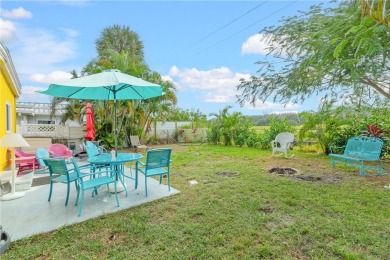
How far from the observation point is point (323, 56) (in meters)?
4.25

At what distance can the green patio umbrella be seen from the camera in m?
3.92

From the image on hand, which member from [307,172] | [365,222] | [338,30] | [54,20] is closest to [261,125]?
[307,172]

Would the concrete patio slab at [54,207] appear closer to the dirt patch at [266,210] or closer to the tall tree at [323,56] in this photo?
the dirt patch at [266,210]

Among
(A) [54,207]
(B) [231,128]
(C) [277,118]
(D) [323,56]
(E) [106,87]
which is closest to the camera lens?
(A) [54,207]

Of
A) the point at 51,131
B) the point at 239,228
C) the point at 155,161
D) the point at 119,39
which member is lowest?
the point at 239,228

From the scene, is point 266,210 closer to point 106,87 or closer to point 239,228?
point 239,228

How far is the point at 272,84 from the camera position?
19.5ft

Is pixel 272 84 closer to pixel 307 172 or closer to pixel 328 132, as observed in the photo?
pixel 307 172

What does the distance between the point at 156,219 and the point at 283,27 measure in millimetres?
5604

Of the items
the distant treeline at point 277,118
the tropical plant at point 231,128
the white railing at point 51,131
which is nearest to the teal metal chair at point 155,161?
the distant treeline at point 277,118

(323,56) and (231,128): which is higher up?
(323,56)

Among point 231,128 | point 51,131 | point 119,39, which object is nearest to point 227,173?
point 231,128

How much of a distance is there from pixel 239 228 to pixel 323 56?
3.50 meters

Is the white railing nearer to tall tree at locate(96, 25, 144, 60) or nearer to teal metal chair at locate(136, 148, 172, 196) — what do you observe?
tall tree at locate(96, 25, 144, 60)
